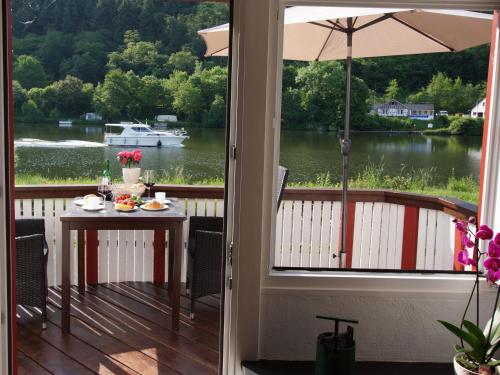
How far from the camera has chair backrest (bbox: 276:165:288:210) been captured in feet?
7.43

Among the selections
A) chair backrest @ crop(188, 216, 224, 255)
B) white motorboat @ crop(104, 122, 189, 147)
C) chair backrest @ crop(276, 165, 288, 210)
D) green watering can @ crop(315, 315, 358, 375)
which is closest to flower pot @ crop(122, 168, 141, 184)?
chair backrest @ crop(188, 216, 224, 255)

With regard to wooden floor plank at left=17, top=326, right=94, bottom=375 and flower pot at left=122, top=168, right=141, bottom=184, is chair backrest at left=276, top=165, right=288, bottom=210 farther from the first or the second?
flower pot at left=122, top=168, right=141, bottom=184

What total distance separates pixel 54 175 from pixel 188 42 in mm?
2089

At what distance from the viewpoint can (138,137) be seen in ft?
20.5

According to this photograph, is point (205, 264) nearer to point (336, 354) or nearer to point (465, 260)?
point (336, 354)

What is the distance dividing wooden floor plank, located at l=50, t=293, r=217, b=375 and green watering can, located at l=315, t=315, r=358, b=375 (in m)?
1.26

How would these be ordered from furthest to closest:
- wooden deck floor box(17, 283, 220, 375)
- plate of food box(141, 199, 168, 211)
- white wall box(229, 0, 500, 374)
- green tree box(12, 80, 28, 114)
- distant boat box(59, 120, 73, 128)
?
distant boat box(59, 120, 73, 128)
green tree box(12, 80, 28, 114)
plate of food box(141, 199, 168, 211)
wooden deck floor box(17, 283, 220, 375)
white wall box(229, 0, 500, 374)

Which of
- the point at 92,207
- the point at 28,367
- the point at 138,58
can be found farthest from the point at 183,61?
the point at 28,367

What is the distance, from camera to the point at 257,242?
2205 millimetres

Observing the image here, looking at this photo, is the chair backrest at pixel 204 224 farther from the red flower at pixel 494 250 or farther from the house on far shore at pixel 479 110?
the red flower at pixel 494 250

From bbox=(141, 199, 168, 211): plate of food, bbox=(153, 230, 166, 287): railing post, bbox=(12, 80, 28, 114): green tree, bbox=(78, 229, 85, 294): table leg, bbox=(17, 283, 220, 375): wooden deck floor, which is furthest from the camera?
bbox=(12, 80, 28, 114): green tree

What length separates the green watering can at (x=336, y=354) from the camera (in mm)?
1960

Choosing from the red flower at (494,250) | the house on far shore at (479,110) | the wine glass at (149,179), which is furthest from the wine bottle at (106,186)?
the red flower at (494,250)

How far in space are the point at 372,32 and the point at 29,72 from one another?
482 centimetres
